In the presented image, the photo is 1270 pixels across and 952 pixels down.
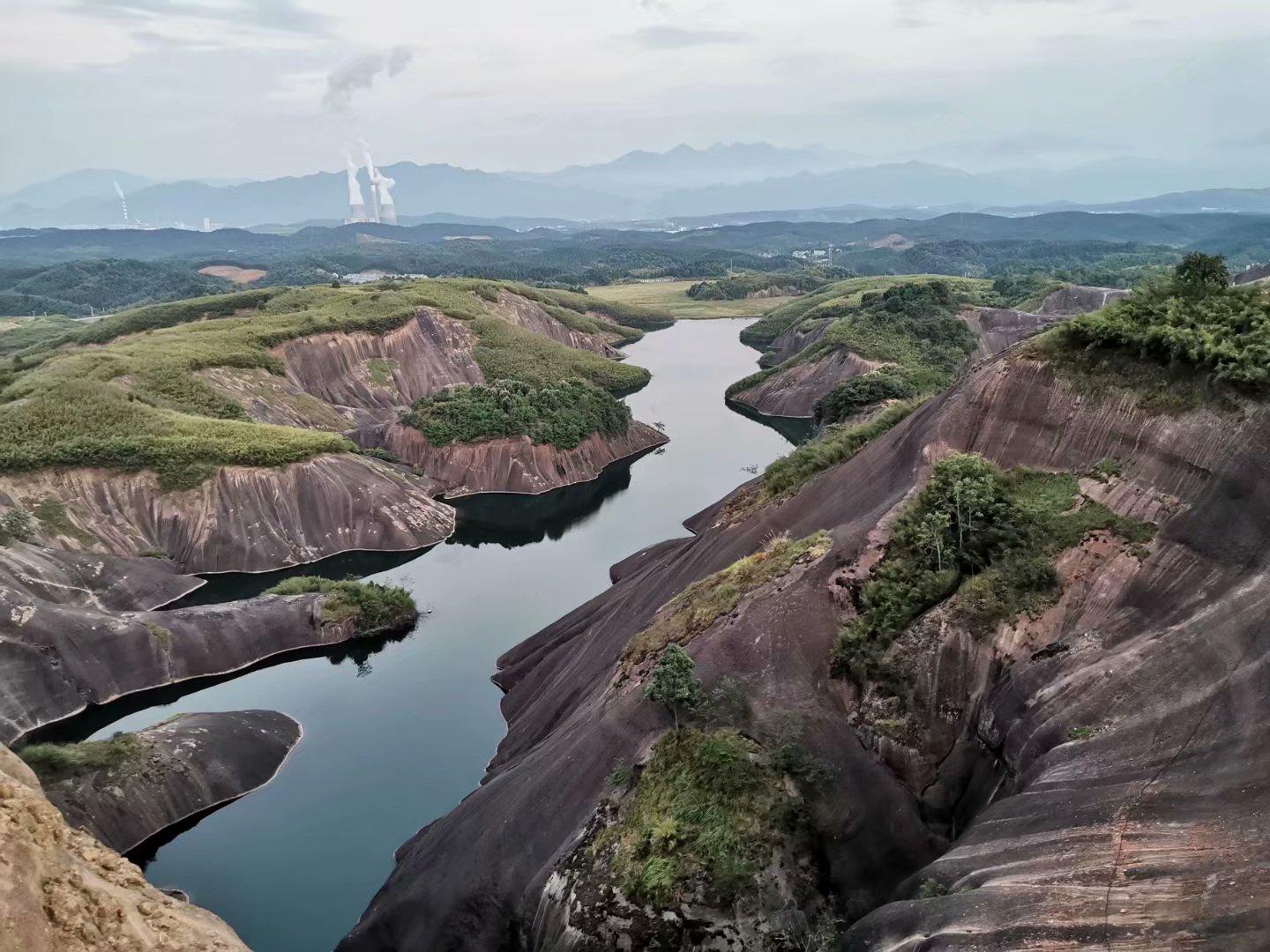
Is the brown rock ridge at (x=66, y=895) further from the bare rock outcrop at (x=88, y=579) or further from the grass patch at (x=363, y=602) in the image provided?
the grass patch at (x=363, y=602)

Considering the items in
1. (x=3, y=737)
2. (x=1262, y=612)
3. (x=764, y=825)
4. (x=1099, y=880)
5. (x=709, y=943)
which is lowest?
(x=3, y=737)

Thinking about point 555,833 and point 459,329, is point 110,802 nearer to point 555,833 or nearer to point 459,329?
point 555,833

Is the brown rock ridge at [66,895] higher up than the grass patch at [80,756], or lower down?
higher up

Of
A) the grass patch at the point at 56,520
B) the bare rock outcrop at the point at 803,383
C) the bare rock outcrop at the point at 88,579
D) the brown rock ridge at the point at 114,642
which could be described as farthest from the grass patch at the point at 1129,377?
the bare rock outcrop at the point at 803,383

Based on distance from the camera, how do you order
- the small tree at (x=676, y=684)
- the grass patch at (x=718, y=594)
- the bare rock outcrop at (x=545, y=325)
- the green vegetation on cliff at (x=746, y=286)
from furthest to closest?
1. the green vegetation on cliff at (x=746, y=286)
2. the bare rock outcrop at (x=545, y=325)
3. the grass patch at (x=718, y=594)
4. the small tree at (x=676, y=684)

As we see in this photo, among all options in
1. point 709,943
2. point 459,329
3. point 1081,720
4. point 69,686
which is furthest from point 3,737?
point 459,329

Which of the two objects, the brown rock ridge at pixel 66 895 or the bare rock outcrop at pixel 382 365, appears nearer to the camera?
the brown rock ridge at pixel 66 895

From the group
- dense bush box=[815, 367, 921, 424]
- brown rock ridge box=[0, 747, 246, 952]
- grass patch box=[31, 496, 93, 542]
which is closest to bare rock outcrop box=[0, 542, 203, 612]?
grass patch box=[31, 496, 93, 542]
